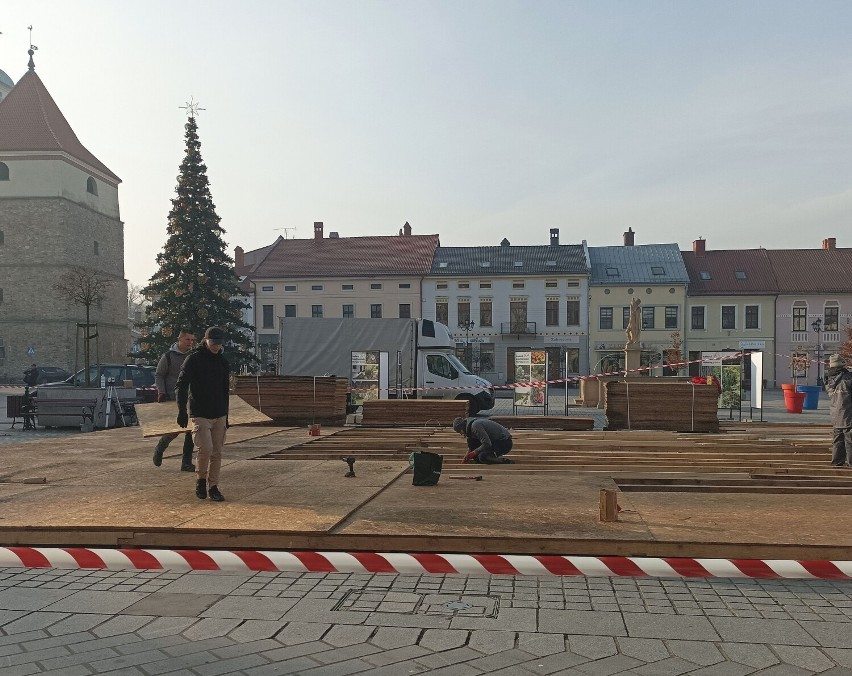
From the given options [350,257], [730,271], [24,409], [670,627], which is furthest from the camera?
[350,257]

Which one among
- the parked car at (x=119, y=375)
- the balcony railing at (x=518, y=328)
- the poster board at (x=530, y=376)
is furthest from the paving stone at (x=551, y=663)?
the balcony railing at (x=518, y=328)

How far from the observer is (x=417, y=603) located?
5000 millimetres

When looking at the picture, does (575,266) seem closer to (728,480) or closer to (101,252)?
(101,252)

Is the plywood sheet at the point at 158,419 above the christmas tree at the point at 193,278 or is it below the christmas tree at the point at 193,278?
below

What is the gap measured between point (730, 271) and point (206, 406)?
5382cm

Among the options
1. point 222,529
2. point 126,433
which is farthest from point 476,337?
point 222,529

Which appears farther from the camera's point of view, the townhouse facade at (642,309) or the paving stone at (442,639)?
the townhouse facade at (642,309)

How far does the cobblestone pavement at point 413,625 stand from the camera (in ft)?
13.0

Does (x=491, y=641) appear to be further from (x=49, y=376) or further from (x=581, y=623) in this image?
(x=49, y=376)

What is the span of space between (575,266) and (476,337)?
356 inches

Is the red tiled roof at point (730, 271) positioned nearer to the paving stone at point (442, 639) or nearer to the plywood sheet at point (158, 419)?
the plywood sheet at point (158, 419)

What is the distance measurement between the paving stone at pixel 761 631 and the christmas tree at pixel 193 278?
103 feet

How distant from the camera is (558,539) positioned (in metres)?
5.91

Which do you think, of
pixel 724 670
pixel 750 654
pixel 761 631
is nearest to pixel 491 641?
pixel 724 670
